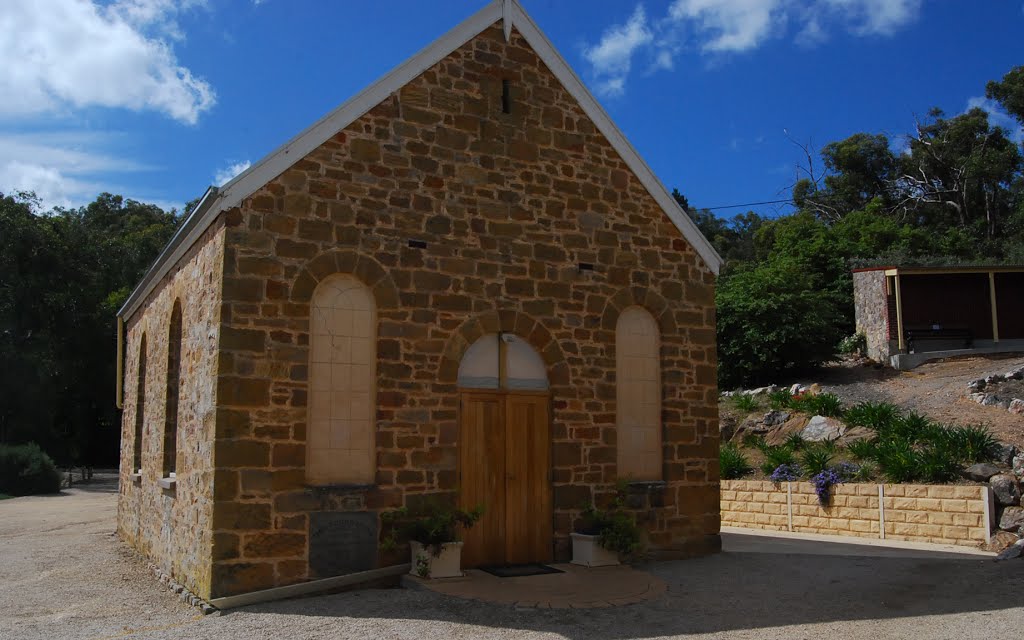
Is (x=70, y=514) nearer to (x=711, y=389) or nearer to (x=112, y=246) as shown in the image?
(x=711, y=389)

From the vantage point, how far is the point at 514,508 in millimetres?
11109

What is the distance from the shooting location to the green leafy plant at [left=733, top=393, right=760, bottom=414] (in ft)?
73.2

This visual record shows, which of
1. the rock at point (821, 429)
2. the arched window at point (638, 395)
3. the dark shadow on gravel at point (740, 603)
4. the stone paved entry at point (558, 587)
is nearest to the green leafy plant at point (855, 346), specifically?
the rock at point (821, 429)

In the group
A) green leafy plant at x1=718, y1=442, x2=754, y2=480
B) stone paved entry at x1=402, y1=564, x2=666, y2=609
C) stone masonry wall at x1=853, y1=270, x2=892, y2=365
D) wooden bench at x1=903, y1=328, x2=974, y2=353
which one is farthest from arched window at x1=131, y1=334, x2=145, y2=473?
wooden bench at x1=903, y1=328, x2=974, y2=353

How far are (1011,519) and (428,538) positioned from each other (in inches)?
375

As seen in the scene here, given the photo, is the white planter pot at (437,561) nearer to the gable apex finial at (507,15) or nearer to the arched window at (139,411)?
the arched window at (139,411)

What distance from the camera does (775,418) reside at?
21156mm

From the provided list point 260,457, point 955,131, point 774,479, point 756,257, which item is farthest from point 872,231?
point 260,457

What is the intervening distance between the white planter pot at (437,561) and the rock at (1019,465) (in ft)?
32.5

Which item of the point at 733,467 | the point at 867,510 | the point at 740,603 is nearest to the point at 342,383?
the point at 740,603

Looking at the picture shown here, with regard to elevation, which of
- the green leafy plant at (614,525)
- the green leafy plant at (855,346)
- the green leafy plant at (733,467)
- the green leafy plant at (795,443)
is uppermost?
the green leafy plant at (855,346)

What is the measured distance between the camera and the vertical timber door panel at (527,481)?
11.1 meters

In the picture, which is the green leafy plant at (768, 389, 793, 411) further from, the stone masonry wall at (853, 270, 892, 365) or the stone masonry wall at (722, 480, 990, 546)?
the stone masonry wall at (853, 270, 892, 365)

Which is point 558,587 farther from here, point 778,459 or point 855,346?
point 855,346
